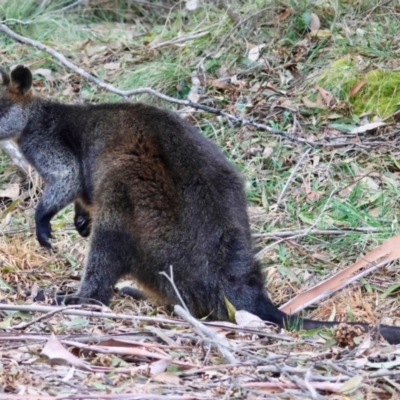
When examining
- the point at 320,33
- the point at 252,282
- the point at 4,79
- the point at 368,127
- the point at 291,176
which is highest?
the point at 4,79

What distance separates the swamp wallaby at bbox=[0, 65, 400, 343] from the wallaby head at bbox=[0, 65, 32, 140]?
26.6 inches

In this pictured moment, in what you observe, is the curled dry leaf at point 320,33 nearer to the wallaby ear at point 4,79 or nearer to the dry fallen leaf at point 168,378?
the wallaby ear at point 4,79

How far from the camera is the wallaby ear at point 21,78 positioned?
19.3 feet

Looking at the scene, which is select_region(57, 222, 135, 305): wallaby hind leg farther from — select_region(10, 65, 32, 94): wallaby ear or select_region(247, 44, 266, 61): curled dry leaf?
select_region(247, 44, 266, 61): curled dry leaf

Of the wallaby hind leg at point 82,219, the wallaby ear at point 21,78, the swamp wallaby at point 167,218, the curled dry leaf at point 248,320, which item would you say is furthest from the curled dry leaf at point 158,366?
the wallaby ear at point 21,78

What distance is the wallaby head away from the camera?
588 centimetres

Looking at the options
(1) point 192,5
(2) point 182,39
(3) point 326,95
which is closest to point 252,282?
(3) point 326,95

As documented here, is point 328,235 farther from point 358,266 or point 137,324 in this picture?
point 137,324

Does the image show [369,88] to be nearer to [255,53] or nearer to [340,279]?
[255,53]

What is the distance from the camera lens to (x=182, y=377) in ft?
11.6

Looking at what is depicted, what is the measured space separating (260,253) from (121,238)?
120cm

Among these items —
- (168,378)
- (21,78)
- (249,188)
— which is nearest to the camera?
(168,378)

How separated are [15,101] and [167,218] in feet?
5.58

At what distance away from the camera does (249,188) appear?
6867 millimetres
